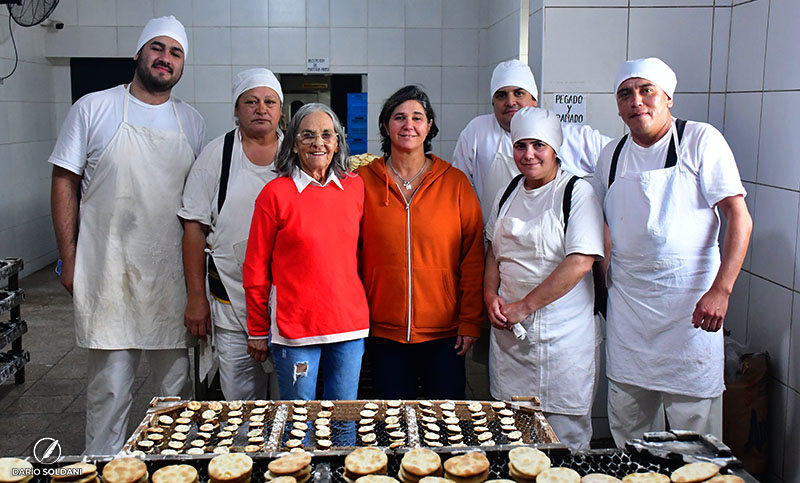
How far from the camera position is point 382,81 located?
21.5ft

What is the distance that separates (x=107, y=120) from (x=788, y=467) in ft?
9.43

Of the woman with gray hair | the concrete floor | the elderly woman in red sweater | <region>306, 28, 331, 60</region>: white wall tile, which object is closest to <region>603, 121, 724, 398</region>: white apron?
the elderly woman in red sweater

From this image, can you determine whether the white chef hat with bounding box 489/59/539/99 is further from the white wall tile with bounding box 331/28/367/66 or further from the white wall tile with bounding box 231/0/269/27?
the white wall tile with bounding box 231/0/269/27

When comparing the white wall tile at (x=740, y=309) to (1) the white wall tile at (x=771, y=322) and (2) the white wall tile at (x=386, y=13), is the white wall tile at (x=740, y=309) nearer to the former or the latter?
(1) the white wall tile at (x=771, y=322)

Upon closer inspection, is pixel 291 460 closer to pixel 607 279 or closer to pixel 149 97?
pixel 607 279

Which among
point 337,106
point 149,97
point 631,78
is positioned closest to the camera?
point 631,78

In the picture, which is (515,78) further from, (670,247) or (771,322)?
(771,322)

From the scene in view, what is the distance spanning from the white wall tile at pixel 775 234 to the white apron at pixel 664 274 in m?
0.43

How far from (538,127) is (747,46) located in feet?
3.74

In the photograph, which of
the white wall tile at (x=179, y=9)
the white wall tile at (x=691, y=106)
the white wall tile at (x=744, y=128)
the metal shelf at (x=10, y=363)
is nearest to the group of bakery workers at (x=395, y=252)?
the white wall tile at (x=744, y=128)

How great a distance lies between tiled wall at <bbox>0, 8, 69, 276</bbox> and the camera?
6.07 metres

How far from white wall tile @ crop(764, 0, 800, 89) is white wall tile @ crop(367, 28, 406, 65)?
4.16 m

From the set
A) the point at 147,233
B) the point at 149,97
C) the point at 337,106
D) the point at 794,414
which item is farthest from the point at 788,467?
the point at 337,106

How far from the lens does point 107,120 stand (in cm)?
268
